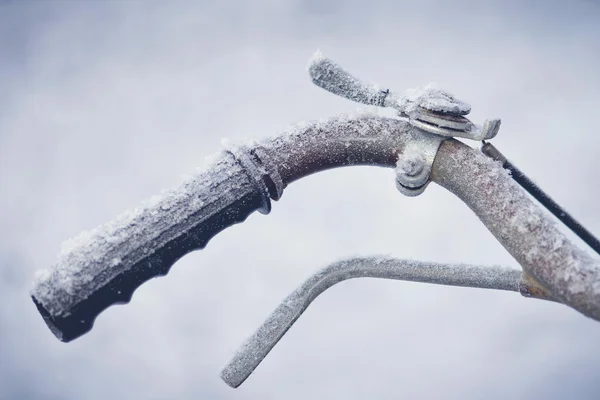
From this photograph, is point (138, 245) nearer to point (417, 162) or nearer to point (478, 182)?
point (417, 162)

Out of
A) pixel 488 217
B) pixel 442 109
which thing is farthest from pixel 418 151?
pixel 488 217

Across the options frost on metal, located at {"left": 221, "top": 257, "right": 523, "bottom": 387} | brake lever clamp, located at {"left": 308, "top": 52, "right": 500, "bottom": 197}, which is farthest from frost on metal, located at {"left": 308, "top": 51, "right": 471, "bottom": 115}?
frost on metal, located at {"left": 221, "top": 257, "right": 523, "bottom": 387}

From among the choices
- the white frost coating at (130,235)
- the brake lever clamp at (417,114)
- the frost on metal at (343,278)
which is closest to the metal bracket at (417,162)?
the brake lever clamp at (417,114)

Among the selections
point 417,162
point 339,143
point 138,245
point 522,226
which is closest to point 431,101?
point 417,162

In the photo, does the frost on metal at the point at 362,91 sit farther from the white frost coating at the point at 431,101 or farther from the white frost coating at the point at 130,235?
the white frost coating at the point at 130,235

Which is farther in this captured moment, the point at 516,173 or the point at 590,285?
the point at 516,173

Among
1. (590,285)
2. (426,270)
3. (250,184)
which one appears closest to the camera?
(590,285)

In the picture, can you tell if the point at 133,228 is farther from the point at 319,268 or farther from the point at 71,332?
the point at 319,268
